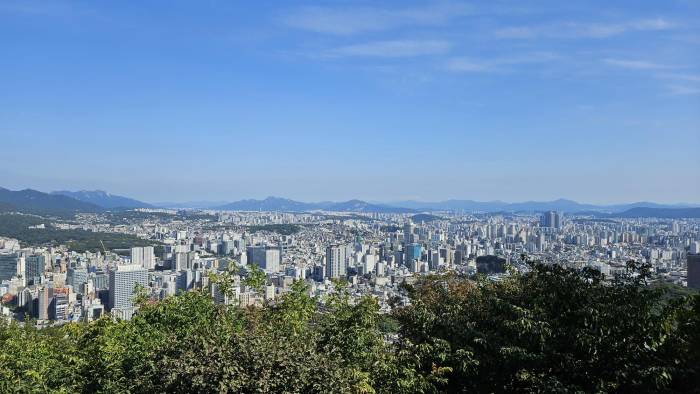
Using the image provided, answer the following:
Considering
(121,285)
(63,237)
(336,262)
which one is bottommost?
(121,285)

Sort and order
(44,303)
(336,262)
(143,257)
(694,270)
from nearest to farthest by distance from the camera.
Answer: (694,270) < (44,303) < (336,262) < (143,257)

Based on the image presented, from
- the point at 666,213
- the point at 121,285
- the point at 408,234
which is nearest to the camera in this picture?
the point at 121,285

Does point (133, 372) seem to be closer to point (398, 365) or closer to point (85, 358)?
point (85, 358)

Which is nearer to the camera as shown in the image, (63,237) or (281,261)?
(281,261)

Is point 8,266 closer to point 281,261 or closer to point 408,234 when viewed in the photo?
point 281,261

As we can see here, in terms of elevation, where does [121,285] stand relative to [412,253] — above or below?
below

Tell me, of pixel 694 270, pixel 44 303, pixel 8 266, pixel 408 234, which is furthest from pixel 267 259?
pixel 694 270

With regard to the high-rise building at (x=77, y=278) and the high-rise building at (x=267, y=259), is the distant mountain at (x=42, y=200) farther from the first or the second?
the high-rise building at (x=77, y=278)
